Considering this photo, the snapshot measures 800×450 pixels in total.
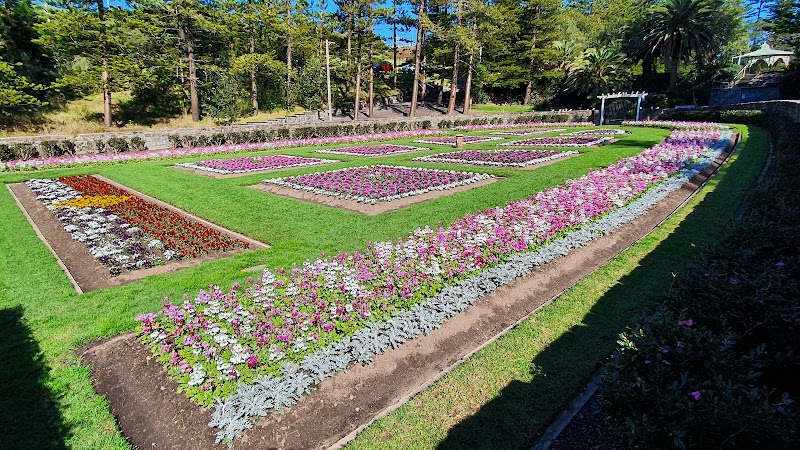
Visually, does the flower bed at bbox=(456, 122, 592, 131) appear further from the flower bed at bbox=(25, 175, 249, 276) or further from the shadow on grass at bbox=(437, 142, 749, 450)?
the shadow on grass at bbox=(437, 142, 749, 450)

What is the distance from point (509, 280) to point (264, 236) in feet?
18.2

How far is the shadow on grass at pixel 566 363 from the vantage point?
377 cm

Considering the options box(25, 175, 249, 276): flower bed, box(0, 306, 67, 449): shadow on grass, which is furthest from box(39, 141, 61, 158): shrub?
box(0, 306, 67, 449): shadow on grass

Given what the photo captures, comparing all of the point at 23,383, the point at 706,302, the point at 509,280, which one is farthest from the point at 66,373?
the point at 706,302

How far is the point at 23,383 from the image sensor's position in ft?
15.0

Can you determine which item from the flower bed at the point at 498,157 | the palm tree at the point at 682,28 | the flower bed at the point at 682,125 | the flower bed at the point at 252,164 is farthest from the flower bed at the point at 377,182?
the palm tree at the point at 682,28


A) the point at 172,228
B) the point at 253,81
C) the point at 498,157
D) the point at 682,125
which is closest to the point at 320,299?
the point at 172,228

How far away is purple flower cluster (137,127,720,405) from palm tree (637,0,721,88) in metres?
40.6

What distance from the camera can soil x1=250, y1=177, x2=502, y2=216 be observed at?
36.6 ft

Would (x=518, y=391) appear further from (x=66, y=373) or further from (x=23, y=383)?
(x=23, y=383)

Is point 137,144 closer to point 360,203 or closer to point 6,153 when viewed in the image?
point 6,153

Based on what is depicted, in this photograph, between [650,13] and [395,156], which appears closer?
[395,156]

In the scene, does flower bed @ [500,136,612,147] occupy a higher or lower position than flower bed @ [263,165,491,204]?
higher

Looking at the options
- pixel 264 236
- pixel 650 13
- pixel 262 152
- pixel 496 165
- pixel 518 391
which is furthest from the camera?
pixel 650 13
